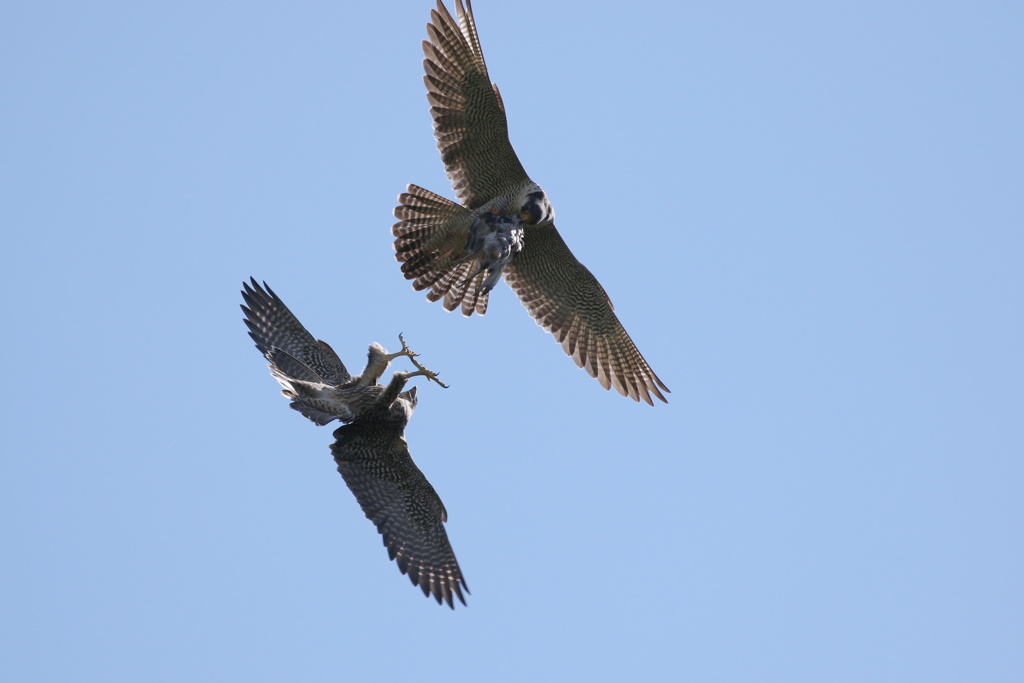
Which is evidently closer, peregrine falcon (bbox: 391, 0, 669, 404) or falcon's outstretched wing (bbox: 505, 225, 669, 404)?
peregrine falcon (bbox: 391, 0, 669, 404)

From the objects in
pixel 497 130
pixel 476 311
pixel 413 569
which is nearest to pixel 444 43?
pixel 497 130

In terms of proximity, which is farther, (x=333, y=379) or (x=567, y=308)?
(x=567, y=308)

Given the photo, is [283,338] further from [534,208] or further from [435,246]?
[534,208]

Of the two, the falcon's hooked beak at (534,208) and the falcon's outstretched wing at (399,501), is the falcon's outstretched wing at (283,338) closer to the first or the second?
the falcon's outstretched wing at (399,501)

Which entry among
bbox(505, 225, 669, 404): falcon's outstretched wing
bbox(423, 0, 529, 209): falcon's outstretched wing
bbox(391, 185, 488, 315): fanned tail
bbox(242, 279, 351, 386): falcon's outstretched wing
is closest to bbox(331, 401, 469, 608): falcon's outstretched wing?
bbox(242, 279, 351, 386): falcon's outstretched wing

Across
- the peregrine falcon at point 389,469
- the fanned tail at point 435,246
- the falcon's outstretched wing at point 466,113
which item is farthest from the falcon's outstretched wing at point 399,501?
the falcon's outstretched wing at point 466,113

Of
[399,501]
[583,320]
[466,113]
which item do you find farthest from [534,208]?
[399,501]

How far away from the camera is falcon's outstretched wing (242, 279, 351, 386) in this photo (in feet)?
44.6

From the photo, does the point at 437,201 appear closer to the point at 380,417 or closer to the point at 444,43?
the point at 444,43

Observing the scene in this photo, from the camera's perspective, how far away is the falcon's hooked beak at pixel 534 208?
43.4 feet

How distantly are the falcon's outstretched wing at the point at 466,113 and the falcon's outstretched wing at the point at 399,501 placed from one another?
3.06 metres

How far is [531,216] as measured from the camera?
13273mm

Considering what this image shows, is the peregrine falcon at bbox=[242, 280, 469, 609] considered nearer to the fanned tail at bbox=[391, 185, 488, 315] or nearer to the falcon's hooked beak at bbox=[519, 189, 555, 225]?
the fanned tail at bbox=[391, 185, 488, 315]

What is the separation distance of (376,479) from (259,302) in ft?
9.48
